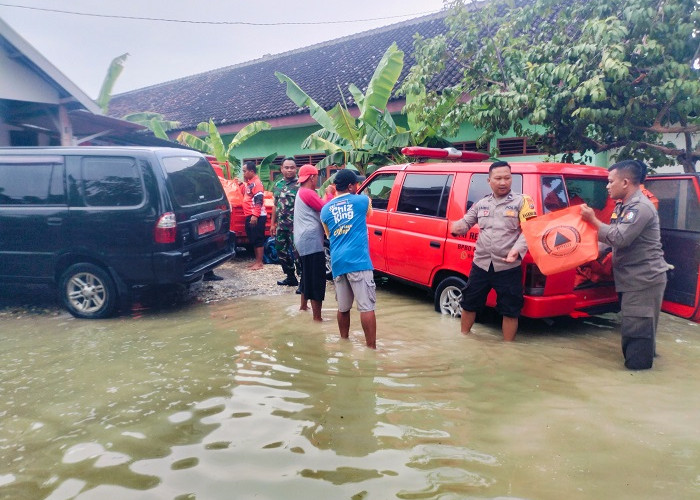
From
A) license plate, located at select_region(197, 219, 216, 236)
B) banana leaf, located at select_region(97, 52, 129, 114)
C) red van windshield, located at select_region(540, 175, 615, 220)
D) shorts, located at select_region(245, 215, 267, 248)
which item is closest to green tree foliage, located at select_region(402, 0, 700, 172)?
red van windshield, located at select_region(540, 175, 615, 220)

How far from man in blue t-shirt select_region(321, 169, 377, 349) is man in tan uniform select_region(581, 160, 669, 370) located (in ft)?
6.00

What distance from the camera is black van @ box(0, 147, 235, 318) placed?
17.6 feet

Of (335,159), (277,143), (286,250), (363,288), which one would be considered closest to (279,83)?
(277,143)

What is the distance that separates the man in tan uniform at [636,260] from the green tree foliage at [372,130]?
16.8ft

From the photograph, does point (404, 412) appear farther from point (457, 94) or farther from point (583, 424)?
point (457, 94)

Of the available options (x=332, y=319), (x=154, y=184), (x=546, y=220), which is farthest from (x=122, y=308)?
(x=546, y=220)

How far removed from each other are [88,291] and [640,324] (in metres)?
5.46

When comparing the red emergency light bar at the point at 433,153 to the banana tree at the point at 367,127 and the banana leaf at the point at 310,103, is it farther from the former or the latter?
the banana leaf at the point at 310,103

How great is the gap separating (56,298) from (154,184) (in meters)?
2.56

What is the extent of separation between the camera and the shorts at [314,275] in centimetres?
536

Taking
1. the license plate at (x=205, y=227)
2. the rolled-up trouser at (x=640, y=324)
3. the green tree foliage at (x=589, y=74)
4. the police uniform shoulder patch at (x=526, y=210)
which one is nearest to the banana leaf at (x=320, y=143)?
the green tree foliage at (x=589, y=74)

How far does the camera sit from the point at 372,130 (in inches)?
364

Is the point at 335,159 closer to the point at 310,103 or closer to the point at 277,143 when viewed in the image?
the point at 310,103

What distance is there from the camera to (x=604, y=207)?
503 cm
